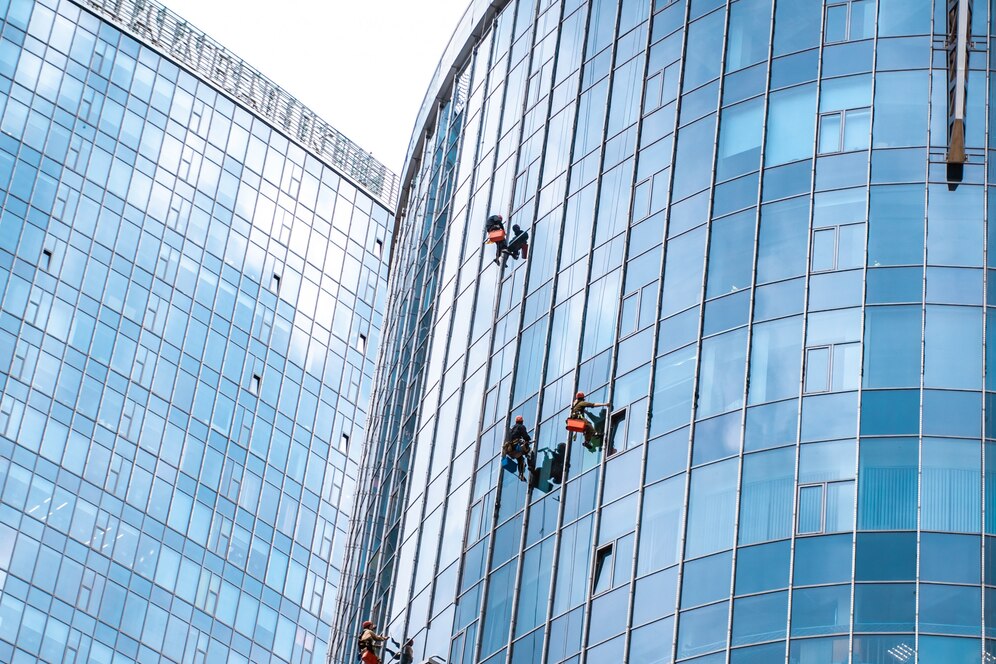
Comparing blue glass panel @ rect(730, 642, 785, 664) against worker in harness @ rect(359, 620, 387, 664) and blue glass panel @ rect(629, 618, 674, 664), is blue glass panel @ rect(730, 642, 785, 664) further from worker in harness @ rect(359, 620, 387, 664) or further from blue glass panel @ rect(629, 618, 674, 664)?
worker in harness @ rect(359, 620, 387, 664)

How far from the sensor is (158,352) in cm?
10869

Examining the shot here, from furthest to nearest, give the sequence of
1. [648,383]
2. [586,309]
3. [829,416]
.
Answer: [586,309] < [648,383] < [829,416]

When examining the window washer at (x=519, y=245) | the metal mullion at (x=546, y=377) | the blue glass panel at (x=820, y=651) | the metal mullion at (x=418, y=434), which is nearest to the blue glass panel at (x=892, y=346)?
the blue glass panel at (x=820, y=651)

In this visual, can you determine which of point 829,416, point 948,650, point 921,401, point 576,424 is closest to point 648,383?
point 576,424

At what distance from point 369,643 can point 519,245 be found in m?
13.6

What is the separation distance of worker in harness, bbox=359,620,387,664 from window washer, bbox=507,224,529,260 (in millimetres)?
12674

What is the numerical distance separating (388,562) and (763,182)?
866 inches

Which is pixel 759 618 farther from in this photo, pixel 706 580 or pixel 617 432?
pixel 617 432

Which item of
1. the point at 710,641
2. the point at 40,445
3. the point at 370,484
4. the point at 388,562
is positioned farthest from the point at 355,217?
the point at 710,641

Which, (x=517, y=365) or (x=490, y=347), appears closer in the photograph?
(x=517, y=365)

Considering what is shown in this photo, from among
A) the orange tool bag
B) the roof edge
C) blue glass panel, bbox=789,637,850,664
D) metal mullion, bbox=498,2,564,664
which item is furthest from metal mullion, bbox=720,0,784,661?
the roof edge

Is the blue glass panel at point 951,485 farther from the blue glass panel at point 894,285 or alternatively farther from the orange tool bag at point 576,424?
the orange tool bag at point 576,424

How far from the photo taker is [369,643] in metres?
58.5

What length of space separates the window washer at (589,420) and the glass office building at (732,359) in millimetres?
261
